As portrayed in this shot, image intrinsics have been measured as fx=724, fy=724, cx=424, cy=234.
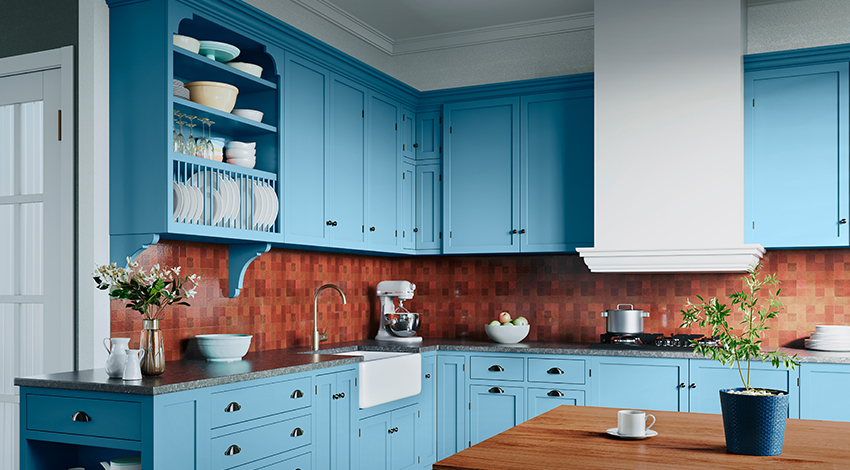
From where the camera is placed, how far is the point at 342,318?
4.75m

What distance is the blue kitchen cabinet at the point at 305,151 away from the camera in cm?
364

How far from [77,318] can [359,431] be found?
147 centimetres

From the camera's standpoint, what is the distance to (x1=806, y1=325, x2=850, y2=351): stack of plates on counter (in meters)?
3.88

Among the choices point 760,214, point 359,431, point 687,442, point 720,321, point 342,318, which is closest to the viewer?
point 720,321

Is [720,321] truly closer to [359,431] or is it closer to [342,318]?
[359,431]

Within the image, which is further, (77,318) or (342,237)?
(342,237)

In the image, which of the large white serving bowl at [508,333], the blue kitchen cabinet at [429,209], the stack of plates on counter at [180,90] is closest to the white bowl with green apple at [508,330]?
the large white serving bowl at [508,333]

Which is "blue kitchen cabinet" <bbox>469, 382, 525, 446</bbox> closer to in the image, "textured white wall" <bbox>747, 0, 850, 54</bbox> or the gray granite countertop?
the gray granite countertop

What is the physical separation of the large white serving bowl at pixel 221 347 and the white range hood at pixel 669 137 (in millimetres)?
2021

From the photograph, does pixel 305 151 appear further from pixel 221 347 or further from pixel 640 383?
pixel 640 383

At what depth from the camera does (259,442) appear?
2.94 m

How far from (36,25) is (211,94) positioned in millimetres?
816

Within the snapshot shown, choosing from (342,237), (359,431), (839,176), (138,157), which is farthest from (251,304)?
(839,176)

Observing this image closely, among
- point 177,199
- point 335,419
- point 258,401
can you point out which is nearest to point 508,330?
point 335,419
